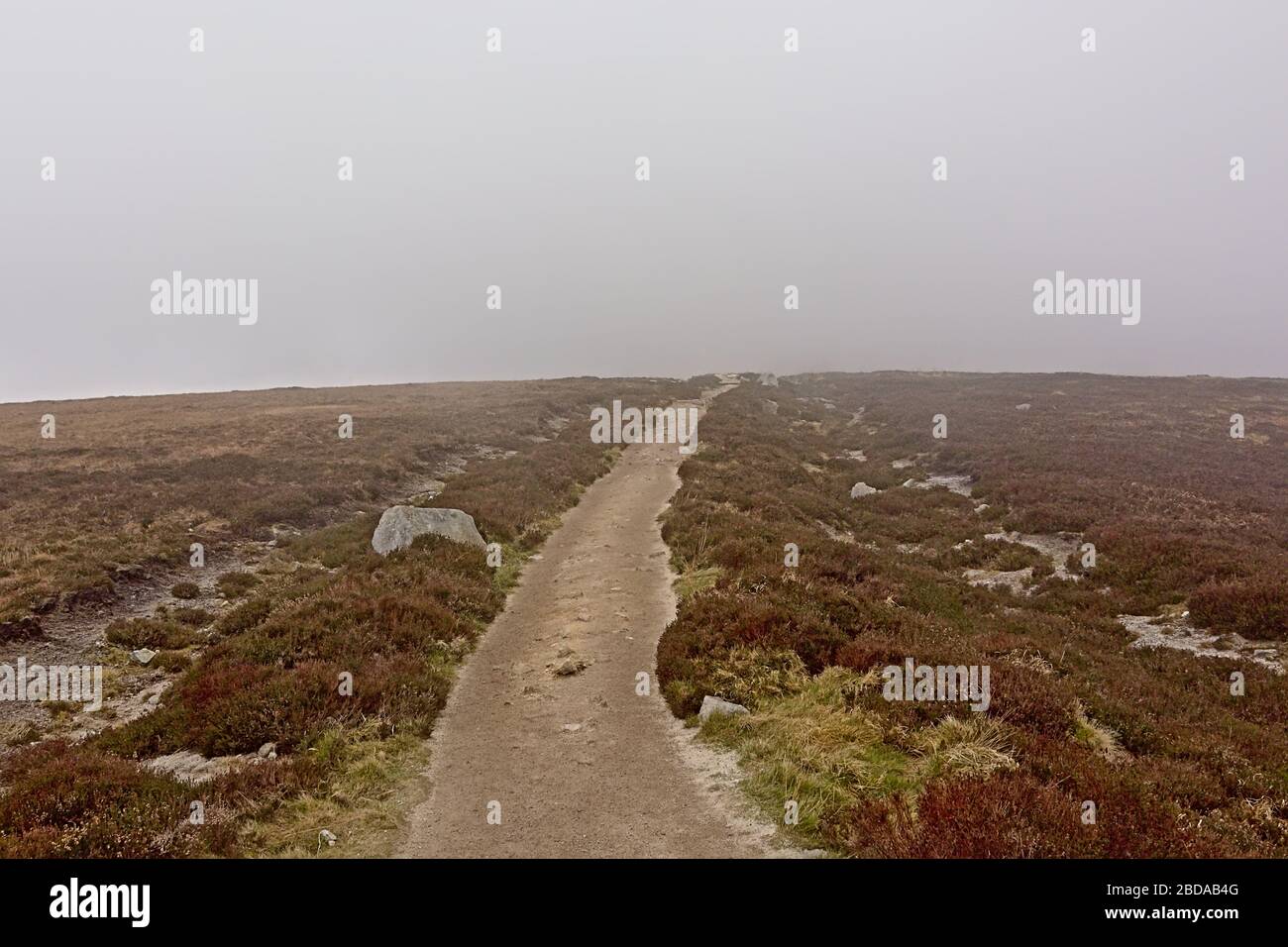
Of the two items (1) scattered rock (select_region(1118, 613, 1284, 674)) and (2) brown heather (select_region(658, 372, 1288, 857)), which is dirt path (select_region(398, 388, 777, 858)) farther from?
(1) scattered rock (select_region(1118, 613, 1284, 674))

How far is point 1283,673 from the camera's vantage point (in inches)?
519

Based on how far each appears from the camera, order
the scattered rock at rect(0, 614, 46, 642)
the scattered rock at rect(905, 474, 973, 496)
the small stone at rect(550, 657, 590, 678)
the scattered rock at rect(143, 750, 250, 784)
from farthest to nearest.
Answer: the scattered rock at rect(905, 474, 973, 496)
the scattered rock at rect(0, 614, 46, 642)
the small stone at rect(550, 657, 590, 678)
the scattered rock at rect(143, 750, 250, 784)

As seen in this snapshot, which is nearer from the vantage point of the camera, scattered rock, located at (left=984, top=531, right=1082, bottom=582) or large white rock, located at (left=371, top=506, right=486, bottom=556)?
A: large white rock, located at (left=371, top=506, right=486, bottom=556)

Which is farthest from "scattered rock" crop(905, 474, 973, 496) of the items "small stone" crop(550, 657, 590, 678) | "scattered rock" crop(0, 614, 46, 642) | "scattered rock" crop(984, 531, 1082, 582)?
"scattered rock" crop(0, 614, 46, 642)

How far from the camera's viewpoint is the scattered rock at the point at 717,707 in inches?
413

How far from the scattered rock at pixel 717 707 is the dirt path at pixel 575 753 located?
0.50m

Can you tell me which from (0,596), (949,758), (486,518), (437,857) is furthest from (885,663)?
(0,596)

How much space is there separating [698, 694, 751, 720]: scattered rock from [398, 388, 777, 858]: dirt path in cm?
50

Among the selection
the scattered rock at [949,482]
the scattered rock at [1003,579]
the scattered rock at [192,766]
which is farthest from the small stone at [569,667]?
the scattered rock at [949,482]

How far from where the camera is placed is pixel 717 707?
34.8ft

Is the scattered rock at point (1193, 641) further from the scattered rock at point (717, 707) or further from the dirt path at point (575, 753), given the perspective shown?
the dirt path at point (575, 753)

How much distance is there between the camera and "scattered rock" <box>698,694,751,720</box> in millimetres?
10484


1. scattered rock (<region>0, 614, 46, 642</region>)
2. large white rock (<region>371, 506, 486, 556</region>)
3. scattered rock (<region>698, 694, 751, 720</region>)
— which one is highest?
large white rock (<region>371, 506, 486, 556</region>)
